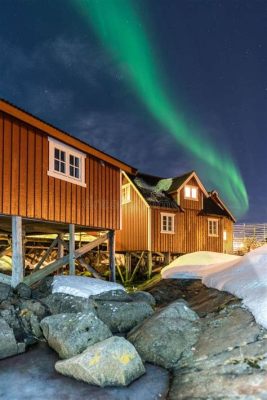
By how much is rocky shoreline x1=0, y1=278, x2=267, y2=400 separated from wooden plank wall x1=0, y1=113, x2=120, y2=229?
2.59 metres

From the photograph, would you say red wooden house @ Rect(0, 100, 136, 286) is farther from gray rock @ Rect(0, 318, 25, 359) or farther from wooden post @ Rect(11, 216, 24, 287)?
gray rock @ Rect(0, 318, 25, 359)

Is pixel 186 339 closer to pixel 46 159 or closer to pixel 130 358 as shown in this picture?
pixel 130 358

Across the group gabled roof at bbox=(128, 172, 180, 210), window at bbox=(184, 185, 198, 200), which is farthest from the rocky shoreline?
window at bbox=(184, 185, 198, 200)

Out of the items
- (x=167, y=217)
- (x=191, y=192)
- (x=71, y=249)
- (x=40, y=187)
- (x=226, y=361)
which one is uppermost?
(x=191, y=192)

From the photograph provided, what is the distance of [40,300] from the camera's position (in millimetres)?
10172

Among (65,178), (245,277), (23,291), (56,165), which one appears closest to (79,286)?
(23,291)

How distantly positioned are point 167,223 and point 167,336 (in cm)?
1741

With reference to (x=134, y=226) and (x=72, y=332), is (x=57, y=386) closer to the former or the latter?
(x=72, y=332)

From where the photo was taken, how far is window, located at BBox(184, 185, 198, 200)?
26.6m

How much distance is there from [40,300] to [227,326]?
521cm

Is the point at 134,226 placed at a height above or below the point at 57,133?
below

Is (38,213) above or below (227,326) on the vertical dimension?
above

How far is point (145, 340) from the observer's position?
307 inches

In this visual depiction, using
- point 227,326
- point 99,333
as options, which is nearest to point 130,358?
point 99,333
